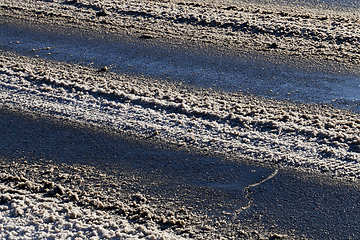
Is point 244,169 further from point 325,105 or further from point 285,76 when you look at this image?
point 285,76

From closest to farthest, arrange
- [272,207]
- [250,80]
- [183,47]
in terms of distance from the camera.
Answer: [272,207] < [250,80] < [183,47]

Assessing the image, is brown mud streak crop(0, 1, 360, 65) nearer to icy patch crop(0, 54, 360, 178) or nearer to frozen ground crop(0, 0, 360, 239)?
frozen ground crop(0, 0, 360, 239)

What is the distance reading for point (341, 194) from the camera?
15.0 feet

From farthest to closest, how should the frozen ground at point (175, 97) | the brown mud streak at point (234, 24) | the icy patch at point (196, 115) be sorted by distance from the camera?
1. the brown mud streak at point (234, 24)
2. the icy patch at point (196, 115)
3. the frozen ground at point (175, 97)

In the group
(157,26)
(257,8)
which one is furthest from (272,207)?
(257,8)

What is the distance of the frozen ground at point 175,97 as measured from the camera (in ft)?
14.0

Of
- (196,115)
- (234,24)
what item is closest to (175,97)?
(196,115)

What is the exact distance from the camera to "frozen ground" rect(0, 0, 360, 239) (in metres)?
4.27

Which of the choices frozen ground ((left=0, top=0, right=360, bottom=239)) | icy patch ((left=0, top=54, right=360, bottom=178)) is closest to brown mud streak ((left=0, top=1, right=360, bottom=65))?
frozen ground ((left=0, top=0, right=360, bottom=239))

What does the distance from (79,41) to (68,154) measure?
350 cm

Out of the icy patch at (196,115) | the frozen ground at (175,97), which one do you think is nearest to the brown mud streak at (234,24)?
the frozen ground at (175,97)

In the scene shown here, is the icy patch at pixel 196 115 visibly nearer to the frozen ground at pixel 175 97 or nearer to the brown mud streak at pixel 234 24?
the frozen ground at pixel 175 97

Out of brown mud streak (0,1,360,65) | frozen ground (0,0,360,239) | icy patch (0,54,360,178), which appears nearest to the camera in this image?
frozen ground (0,0,360,239)

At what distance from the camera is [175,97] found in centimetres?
614
